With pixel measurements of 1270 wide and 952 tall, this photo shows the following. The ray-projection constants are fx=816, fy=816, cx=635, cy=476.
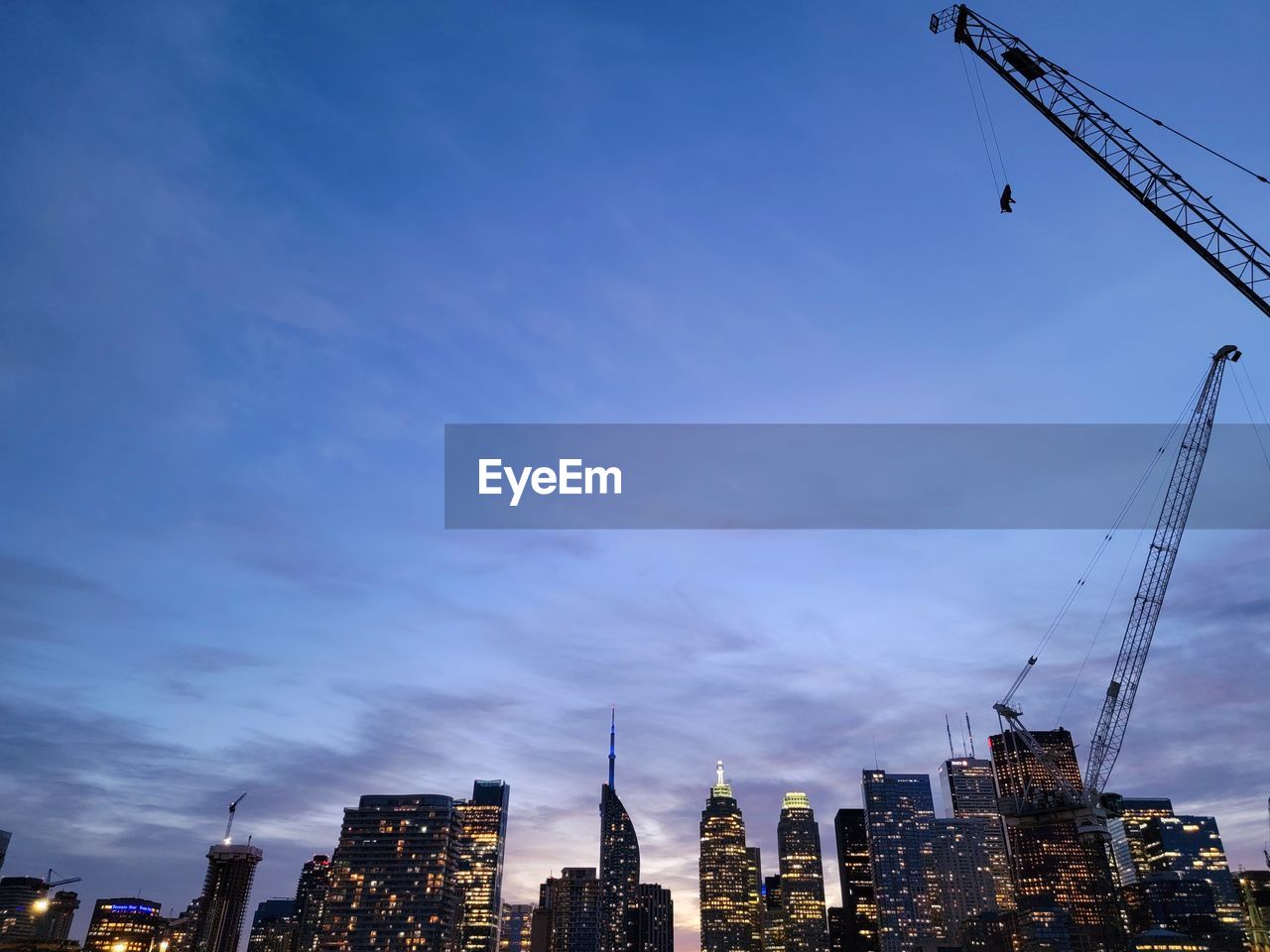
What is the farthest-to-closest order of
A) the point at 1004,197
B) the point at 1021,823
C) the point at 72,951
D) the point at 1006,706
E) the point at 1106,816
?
the point at 1006,706 → the point at 1021,823 → the point at 1106,816 → the point at 72,951 → the point at 1004,197

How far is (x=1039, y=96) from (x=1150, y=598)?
259 ft

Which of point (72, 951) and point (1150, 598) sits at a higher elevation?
point (1150, 598)

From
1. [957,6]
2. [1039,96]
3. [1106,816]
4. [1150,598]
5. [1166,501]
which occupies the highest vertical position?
[957,6]

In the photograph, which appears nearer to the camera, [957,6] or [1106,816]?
[957,6]

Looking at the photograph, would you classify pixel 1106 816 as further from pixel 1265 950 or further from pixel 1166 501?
pixel 1265 950

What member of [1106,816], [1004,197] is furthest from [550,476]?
[1106,816]

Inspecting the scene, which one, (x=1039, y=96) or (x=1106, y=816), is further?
(x=1106, y=816)

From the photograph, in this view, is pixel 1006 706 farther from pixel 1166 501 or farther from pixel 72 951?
pixel 72 951

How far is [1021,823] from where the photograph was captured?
168 m

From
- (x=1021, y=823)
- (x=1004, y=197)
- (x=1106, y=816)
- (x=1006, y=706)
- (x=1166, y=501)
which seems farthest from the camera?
(x=1006, y=706)

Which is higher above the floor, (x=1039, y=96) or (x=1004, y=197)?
(x=1039, y=96)

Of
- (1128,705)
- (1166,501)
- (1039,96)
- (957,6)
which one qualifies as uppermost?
(957,6)

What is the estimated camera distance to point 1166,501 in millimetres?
116688

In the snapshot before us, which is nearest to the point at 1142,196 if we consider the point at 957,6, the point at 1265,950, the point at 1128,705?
the point at 957,6
